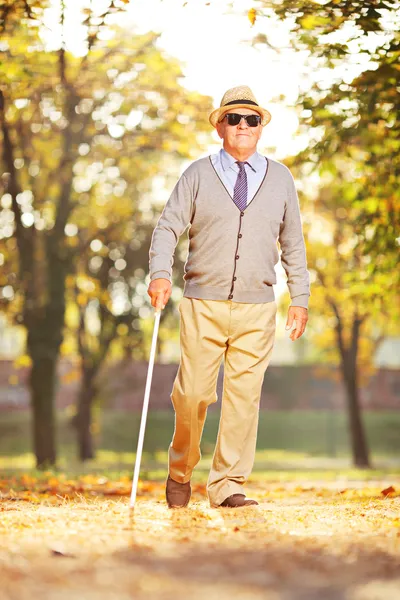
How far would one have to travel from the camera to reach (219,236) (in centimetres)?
604

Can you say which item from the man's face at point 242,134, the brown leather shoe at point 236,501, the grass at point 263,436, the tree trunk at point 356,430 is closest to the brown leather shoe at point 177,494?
the brown leather shoe at point 236,501

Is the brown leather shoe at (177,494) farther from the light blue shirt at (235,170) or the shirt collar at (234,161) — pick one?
the shirt collar at (234,161)

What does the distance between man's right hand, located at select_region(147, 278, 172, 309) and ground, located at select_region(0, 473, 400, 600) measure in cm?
115

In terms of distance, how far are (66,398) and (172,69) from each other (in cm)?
3337

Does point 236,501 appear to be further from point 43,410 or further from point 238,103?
point 43,410

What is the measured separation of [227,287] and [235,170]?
0.69 meters

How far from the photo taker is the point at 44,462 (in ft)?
58.0

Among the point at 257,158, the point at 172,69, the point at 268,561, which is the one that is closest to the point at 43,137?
the point at 172,69

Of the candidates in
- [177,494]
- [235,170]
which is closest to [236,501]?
[177,494]

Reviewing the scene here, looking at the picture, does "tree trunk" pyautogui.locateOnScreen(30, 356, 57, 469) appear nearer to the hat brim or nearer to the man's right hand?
the hat brim

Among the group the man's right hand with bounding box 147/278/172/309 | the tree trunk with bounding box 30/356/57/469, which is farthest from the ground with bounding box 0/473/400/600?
the tree trunk with bounding box 30/356/57/469

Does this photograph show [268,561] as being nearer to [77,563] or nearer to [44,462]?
[77,563]

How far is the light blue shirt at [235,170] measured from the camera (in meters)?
6.10

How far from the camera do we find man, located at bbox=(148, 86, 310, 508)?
6.03m
